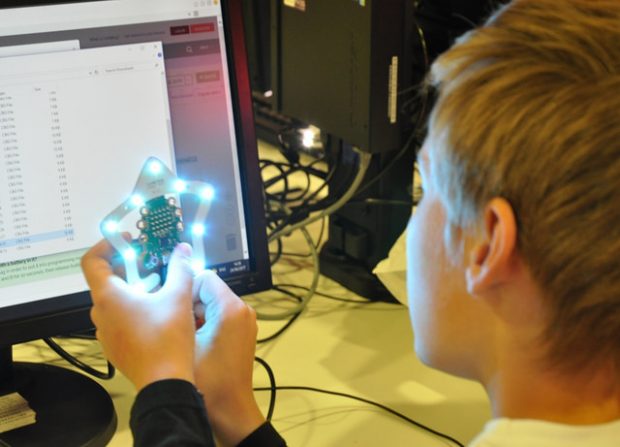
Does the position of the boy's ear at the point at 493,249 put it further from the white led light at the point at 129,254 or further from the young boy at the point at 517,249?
the white led light at the point at 129,254

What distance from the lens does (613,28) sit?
573mm

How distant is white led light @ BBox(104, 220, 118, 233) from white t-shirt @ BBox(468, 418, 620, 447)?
1.17ft

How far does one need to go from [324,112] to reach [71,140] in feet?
1.31

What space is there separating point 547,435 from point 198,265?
0.38 m

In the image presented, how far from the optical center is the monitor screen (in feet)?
2.57

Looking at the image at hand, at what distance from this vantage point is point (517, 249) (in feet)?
1.90

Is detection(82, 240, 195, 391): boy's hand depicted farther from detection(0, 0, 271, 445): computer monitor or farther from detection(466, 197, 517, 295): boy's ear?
detection(466, 197, 517, 295): boy's ear

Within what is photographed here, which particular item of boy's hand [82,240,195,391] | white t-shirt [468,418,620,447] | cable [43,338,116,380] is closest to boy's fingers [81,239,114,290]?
boy's hand [82,240,195,391]

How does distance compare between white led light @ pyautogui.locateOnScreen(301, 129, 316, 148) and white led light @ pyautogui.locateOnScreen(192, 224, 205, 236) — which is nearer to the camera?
white led light @ pyautogui.locateOnScreen(192, 224, 205, 236)

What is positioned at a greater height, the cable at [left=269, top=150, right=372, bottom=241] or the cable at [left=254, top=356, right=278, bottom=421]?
the cable at [left=269, top=150, right=372, bottom=241]

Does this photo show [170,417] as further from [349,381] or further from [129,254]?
[349,381]

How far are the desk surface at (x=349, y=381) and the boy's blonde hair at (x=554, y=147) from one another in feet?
1.04

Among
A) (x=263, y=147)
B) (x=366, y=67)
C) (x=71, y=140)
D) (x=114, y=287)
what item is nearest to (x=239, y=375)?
(x=114, y=287)

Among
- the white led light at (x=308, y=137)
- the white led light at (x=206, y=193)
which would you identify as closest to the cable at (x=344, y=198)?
the white led light at (x=308, y=137)
